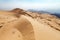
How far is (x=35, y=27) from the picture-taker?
395 cm

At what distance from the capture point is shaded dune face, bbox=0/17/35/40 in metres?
3.66

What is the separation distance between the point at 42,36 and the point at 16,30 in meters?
0.76

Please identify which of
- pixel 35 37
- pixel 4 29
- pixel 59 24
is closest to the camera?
pixel 35 37

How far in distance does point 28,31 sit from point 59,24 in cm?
193

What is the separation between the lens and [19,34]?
376 cm

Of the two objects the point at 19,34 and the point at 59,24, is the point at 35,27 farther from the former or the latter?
the point at 59,24

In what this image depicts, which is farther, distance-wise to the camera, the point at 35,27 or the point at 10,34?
the point at 35,27

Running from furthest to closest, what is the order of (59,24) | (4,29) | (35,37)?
(59,24), (4,29), (35,37)

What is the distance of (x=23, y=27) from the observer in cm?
397

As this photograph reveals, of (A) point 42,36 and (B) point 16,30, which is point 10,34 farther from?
(A) point 42,36

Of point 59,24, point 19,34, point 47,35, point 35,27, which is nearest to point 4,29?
point 19,34

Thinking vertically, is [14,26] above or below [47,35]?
above

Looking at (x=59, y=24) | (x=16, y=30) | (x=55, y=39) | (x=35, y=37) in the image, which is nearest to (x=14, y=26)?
(x=16, y=30)

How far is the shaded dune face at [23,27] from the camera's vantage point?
12.0ft
